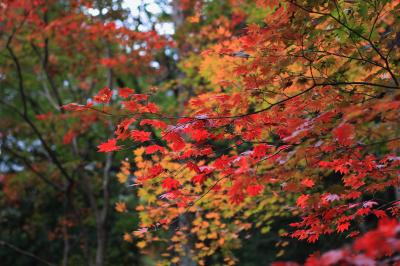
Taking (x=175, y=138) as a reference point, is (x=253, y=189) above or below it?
below

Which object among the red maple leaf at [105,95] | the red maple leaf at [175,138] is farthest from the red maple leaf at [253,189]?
the red maple leaf at [105,95]

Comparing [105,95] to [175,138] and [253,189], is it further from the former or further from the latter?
[253,189]

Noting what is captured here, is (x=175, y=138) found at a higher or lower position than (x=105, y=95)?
lower

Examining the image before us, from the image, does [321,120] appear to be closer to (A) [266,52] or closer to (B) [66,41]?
(A) [266,52]

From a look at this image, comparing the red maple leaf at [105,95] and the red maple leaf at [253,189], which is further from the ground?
the red maple leaf at [105,95]

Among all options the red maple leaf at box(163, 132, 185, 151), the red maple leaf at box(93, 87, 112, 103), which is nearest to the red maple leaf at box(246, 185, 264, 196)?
the red maple leaf at box(163, 132, 185, 151)

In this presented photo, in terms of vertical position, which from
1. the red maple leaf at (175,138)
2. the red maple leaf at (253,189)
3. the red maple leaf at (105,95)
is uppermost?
the red maple leaf at (105,95)

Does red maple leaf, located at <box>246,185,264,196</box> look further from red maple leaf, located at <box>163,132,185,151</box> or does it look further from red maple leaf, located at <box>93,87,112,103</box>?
red maple leaf, located at <box>93,87,112,103</box>

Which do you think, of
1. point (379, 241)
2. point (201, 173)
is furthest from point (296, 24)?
point (379, 241)

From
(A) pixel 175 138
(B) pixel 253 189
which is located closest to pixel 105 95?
(A) pixel 175 138

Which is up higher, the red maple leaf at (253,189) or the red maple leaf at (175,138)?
the red maple leaf at (175,138)

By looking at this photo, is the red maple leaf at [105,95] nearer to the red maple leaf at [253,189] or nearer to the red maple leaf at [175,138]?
the red maple leaf at [175,138]

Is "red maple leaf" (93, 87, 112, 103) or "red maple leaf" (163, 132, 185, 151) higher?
"red maple leaf" (93, 87, 112, 103)

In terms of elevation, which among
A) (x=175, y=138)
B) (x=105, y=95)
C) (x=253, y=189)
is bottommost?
(x=253, y=189)
